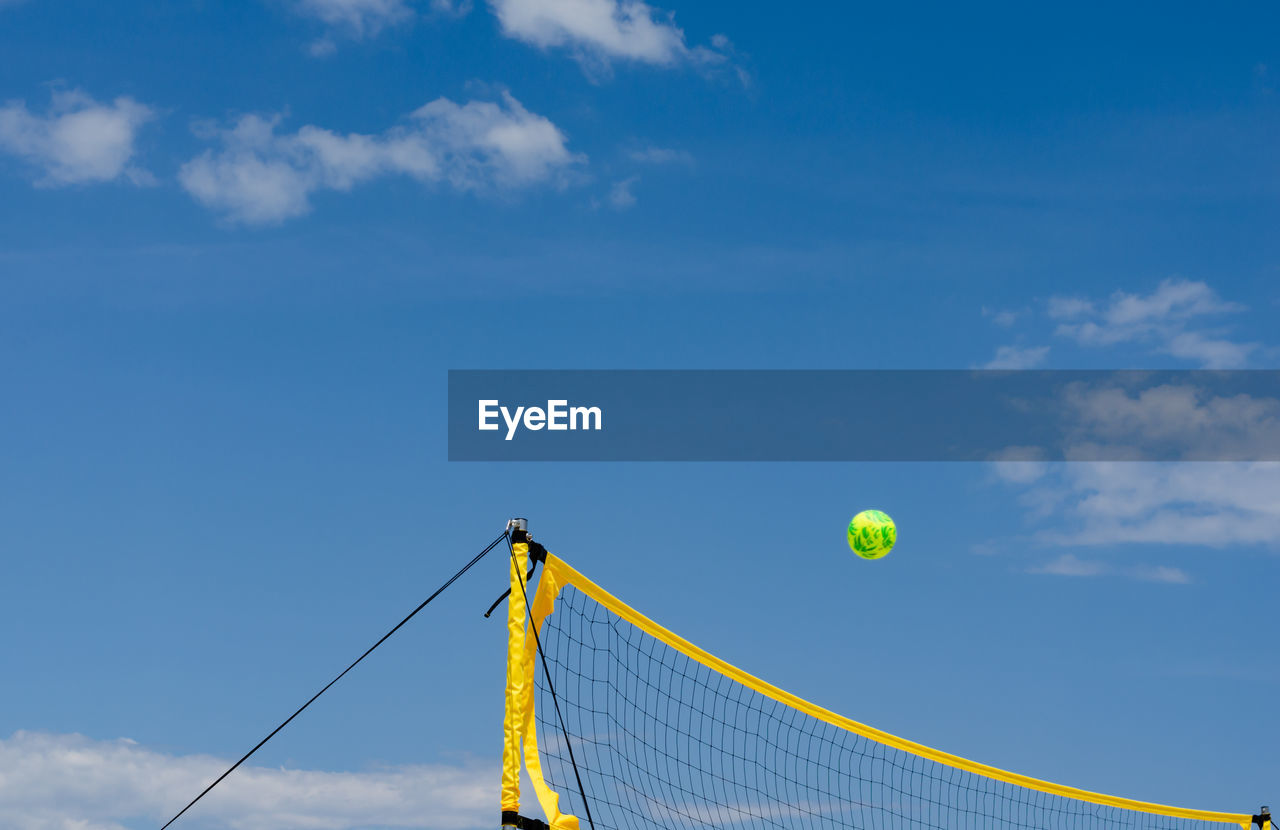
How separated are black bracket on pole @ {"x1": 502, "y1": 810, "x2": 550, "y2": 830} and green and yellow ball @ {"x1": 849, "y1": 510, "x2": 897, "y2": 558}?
474cm

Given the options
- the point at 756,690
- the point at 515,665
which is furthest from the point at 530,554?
the point at 756,690

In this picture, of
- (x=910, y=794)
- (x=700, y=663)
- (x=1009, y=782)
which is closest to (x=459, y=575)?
(x=700, y=663)

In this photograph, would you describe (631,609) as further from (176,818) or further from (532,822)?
(176,818)

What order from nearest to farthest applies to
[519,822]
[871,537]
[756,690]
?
[519,822] → [756,690] → [871,537]

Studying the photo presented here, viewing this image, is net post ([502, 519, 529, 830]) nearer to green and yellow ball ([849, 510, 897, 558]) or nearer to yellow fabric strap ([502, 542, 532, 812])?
yellow fabric strap ([502, 542, 532, 812])

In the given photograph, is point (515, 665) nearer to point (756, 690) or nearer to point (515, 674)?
point (515, 674)

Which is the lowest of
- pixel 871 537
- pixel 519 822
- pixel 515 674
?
pixel 519 822

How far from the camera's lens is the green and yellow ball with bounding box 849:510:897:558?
11.9 metres

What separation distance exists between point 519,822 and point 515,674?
39.1 inches

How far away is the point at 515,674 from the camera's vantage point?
8750 millimetres

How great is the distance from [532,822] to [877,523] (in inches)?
196

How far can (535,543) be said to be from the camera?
357 inches

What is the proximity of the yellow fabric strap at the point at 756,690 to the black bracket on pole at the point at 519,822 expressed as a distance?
9cm

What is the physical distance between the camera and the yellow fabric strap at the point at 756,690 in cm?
887
